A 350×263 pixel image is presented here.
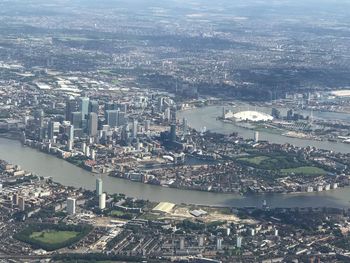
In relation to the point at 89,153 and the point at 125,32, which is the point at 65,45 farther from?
the point at 89,153

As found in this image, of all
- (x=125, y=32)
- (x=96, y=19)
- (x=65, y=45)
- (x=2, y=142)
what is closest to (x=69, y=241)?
(x=2, y=142)

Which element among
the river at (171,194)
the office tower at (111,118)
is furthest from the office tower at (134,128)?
the river at (171,194)

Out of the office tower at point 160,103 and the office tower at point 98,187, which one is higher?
the office tower at point 98,187

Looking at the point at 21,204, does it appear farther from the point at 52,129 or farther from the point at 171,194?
the point at 52,129

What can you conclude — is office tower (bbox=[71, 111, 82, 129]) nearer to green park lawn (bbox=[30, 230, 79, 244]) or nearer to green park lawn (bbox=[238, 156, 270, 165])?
green park lawn (bbox=[238, 156, 270, 165])

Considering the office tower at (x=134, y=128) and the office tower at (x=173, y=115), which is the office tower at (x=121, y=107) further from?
the office tower at (x=134, y=128)

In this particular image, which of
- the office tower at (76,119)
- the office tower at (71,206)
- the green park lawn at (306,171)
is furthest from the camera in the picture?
the office tower at (76,119)
